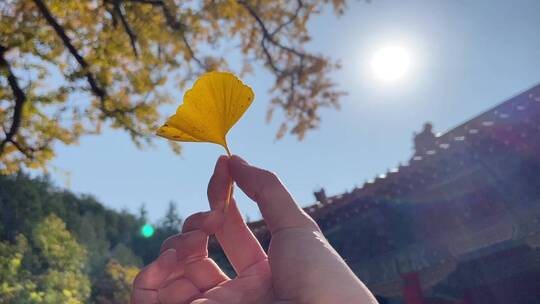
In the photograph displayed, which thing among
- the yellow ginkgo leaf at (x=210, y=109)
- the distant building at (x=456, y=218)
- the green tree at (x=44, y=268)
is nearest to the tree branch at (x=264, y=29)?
the distant building at (x=456, y=218)

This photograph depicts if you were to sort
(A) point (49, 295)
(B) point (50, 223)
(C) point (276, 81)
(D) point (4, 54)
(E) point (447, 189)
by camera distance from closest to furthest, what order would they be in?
1. (E) point (447, 189)
2. (D) point (4, 54)
3. (C) point (276, 81)
4. (A) point (49, 295)
5. (B) point (50, 223)

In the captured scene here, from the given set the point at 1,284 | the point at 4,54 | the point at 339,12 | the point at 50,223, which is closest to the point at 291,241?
the point at 4,54

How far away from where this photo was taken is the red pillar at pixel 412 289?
512cm

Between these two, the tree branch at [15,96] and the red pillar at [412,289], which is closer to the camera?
the red pillar at [412,289]

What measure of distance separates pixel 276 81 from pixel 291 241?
795 cm

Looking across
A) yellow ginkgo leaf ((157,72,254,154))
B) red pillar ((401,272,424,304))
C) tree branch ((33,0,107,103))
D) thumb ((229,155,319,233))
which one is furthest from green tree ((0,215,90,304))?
thumb ((229,155,319,233))

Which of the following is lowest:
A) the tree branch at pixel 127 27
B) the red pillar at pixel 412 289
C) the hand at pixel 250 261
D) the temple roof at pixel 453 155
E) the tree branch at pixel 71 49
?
the red pillar at pixel 412 289

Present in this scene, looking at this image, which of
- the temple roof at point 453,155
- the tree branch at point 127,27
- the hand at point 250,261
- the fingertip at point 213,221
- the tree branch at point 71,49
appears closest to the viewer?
the hand at point 250,261

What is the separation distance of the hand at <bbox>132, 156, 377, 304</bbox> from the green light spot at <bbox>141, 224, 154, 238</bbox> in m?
38.4

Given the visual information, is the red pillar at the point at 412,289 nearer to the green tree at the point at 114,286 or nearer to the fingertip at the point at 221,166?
the fingertip at the point at 221,166

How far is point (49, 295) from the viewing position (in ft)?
58.5

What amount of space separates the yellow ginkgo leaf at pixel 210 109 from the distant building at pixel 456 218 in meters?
3.40

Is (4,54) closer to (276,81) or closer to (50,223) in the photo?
(276,81)

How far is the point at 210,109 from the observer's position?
1.11m
